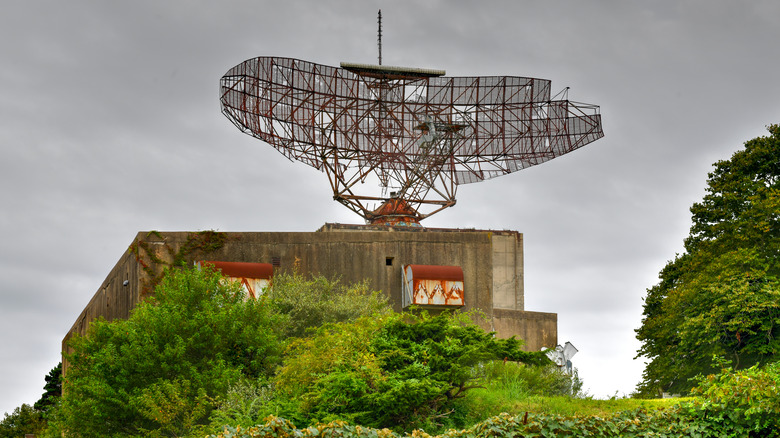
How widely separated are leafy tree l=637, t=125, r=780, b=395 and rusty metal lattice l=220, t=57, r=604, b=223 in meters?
11.9

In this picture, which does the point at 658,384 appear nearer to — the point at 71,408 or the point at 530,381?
the point at 530,381

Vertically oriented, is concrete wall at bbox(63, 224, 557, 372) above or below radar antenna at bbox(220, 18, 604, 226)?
below

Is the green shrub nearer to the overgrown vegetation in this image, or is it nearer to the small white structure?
the small white structure

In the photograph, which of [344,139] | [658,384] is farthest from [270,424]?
[344,139]

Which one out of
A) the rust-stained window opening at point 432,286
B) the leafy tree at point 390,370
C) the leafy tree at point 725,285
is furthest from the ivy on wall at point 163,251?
the leafy tree at point 725,285

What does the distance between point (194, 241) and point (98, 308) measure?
13.7 metres

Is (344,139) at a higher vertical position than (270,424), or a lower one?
higher

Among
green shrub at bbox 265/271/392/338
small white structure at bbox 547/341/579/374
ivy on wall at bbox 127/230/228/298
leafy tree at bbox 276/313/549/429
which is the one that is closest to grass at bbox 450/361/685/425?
leafy tree at bbox 276/313/549/429

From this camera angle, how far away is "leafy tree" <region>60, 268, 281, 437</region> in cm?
2691

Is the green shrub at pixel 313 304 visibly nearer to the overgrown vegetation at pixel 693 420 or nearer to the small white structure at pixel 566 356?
the small white structure at pixel 566 356

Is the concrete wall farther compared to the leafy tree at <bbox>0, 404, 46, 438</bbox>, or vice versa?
the leafy tree at <bbox>0, 404, 46, 438</bbox>

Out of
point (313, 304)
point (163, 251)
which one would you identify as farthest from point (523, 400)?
point (163, 251)

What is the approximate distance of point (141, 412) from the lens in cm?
2703

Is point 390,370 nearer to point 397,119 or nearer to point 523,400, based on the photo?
point 523,400
